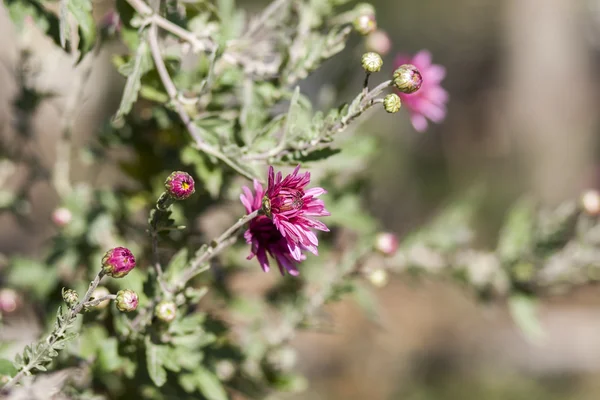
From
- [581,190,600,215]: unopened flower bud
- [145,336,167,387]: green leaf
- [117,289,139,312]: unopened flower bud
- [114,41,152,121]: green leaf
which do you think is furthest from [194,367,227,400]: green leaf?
[581,190,600,215]: unopened flower bud

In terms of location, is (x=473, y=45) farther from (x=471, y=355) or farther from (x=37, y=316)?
(x=37, y=316)

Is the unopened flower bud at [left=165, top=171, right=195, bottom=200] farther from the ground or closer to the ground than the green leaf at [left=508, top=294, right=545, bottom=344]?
closer to the ground

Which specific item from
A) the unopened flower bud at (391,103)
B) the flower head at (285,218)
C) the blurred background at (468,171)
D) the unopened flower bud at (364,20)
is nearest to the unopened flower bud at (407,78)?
the unopened flower bud at (391,103)

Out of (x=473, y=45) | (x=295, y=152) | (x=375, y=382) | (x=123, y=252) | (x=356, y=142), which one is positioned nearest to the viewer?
(x=123, y=252)

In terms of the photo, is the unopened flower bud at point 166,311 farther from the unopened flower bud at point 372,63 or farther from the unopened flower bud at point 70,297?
the unopened flower bud at point 372,63

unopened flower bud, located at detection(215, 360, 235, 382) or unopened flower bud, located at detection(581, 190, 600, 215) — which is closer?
unopened flower bud, located at detection(215, 360, 235, 382)

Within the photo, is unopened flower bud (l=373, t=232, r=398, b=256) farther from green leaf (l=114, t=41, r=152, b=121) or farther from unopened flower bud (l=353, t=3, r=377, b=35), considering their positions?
green leaf (l=114, t=41, r=152, b=121)

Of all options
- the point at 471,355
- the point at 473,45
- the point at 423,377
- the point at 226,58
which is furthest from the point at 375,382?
the point at 473,45
